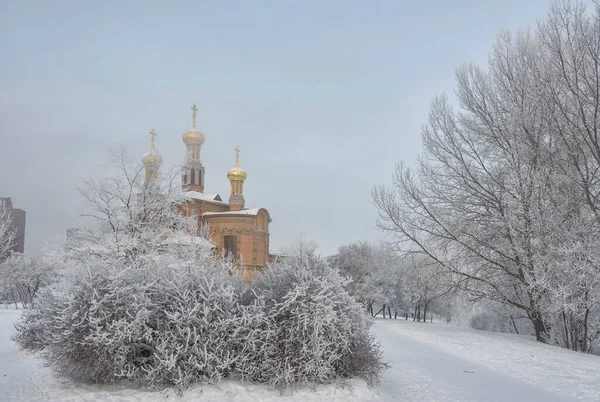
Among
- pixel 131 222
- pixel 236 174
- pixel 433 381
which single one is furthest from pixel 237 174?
pixel 433 381

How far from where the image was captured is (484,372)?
30.3ft

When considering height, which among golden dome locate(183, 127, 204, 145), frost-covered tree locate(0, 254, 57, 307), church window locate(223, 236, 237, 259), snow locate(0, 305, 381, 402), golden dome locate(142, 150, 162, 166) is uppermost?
golden dome locate(183, 127, 204, 145)

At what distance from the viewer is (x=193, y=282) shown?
23.3 feet

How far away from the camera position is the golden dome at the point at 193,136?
42562 mm

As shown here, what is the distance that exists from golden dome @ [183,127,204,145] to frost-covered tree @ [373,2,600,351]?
99.5 feet

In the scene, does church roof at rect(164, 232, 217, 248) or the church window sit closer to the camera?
church roof at rect(164, 232, 217, 248)

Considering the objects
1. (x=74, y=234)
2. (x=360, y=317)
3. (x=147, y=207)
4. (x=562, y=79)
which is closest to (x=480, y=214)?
(x=562, y=79)

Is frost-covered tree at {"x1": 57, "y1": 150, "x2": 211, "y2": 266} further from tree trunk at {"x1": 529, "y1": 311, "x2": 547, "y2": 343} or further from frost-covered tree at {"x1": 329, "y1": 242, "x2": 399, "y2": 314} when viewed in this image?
frost-covered tree at {"x1": 329, "y1": 242, "x2": 399, "y2": 314}

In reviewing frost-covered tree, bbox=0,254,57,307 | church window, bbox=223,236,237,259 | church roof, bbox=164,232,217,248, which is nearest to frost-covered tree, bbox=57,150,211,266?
church roof, bbox=164,232,217,248

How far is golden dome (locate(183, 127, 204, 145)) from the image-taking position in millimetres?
42562

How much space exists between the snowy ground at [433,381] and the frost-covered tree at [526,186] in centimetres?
214

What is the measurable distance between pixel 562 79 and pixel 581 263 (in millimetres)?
4320

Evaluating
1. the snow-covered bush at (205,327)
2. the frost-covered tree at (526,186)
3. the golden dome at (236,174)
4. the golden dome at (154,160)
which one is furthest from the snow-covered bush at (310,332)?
the golden dome at (236,174)

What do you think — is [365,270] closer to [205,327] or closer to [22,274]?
[22,274]
